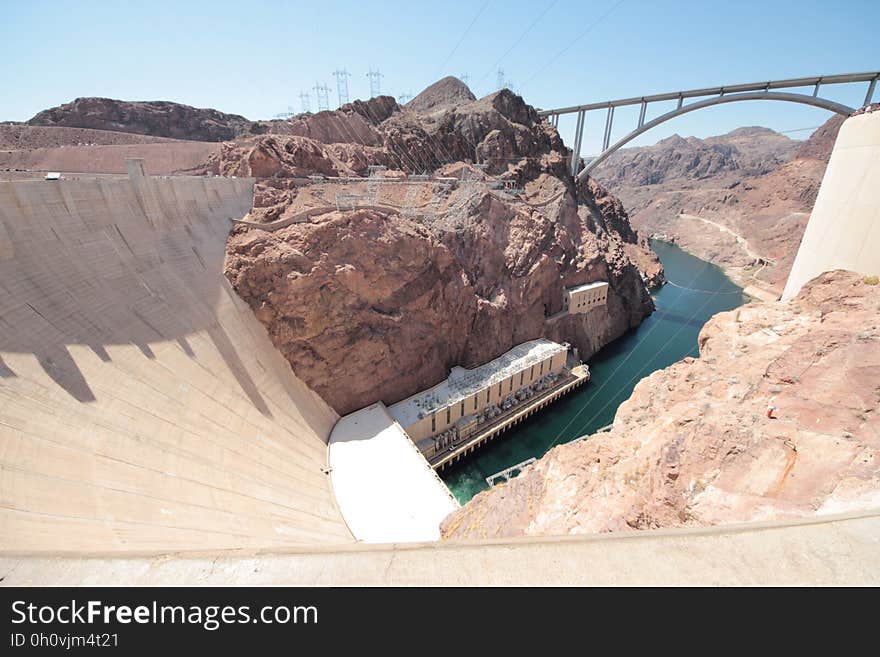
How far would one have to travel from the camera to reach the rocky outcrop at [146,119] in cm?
5478

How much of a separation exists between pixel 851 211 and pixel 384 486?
1817 centimetres

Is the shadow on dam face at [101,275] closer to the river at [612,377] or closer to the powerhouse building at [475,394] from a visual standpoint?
the powerhouse building at [475,394]

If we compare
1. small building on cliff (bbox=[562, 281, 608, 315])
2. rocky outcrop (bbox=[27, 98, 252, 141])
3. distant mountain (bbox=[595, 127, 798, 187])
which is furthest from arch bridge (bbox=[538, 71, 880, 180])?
distant mountain (bbox=[595, 127, 798, 187])

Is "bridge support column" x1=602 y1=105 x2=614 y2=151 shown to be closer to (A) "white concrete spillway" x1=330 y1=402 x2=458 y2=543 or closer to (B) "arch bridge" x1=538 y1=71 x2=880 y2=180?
(B) "arch bridge" x1=538 y1=71 x2=880 y2=180

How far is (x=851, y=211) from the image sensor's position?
731 centimetres

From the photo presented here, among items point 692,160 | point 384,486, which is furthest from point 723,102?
point 692,160

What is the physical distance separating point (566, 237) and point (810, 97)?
20337 millimetres

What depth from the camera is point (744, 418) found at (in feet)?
15.2

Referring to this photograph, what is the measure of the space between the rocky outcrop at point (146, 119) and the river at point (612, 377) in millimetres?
65669

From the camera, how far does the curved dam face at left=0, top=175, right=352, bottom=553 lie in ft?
34.9

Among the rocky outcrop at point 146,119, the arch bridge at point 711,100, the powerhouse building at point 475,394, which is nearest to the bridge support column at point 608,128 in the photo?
the arch bridge at point 711,100

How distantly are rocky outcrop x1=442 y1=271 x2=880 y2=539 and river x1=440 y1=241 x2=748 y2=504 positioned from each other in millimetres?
16963

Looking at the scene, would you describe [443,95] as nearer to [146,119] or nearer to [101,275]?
[146,119]
